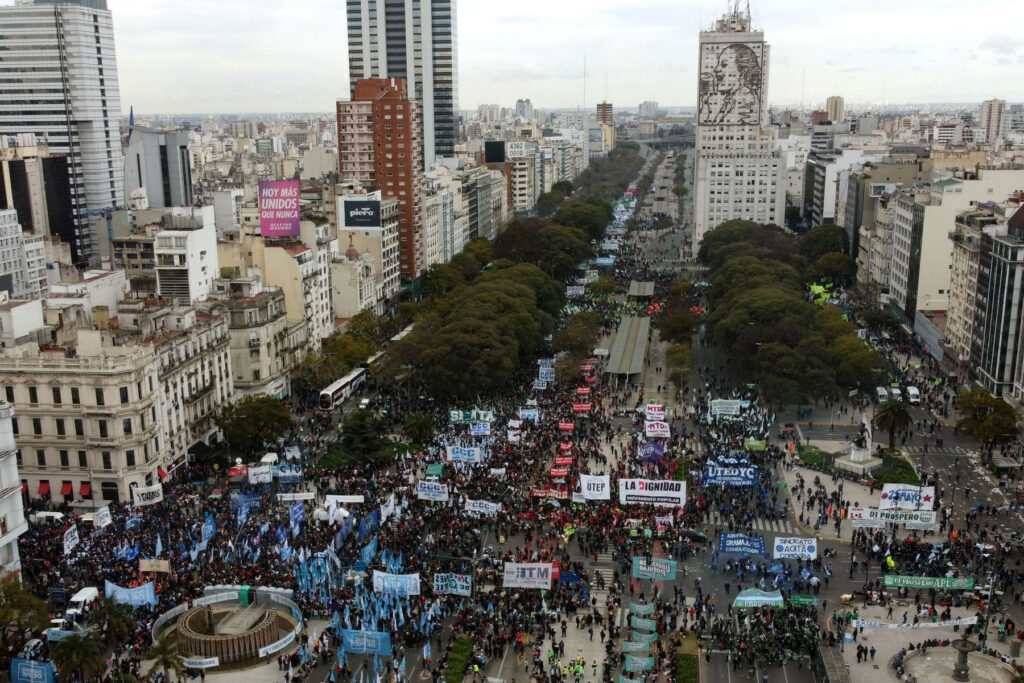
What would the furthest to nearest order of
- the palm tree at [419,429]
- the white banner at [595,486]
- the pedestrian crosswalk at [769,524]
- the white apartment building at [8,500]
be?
the palm tree at [419,429], the pedestrian crosswalk at [769,524], the white banner at [595,486], the white apartment building at [8,500]

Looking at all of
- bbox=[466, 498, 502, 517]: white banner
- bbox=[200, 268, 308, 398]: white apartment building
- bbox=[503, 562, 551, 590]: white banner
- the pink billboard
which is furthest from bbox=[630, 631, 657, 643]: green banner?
the pink billboard

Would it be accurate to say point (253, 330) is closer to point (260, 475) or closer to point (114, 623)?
point (260, 475)

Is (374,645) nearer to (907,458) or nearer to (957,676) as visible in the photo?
(957,676)

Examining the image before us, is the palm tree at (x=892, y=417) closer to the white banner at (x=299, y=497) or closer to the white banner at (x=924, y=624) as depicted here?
the white banner at (x=924, y=624)

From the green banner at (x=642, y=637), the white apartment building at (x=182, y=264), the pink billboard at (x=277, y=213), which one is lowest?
the green banner at (x=642, y=637)

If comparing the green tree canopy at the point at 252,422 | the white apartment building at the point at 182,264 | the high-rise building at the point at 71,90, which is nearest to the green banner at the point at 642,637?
the green tree canopy at the point at 252,422

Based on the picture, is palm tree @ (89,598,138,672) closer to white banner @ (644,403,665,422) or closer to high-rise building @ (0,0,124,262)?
white banner @ (644,403,665,422)
